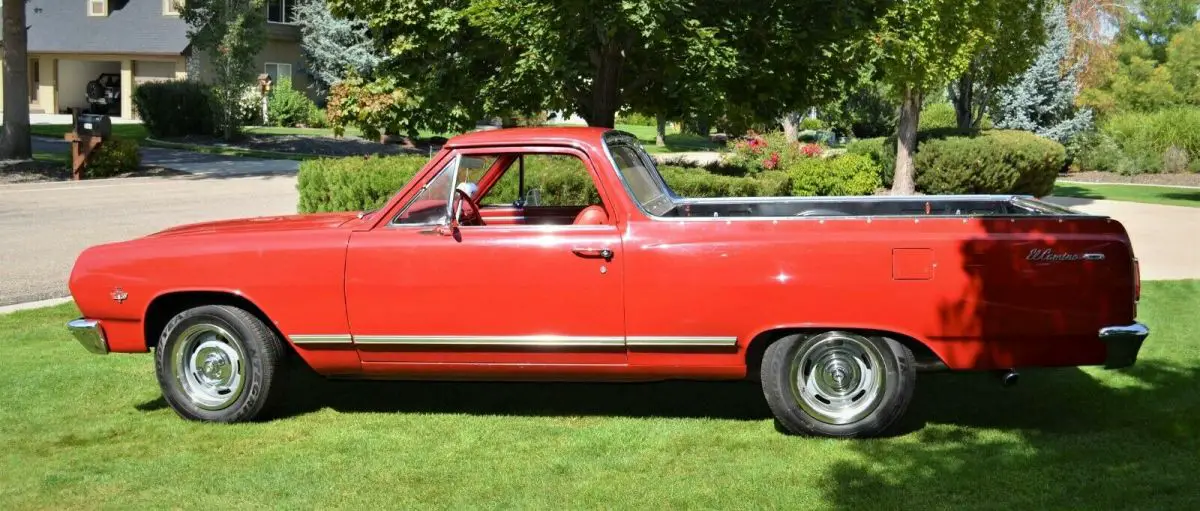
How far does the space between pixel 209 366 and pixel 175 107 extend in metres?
32.6

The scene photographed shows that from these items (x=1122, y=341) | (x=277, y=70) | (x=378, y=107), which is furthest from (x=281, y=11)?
(x=1122, y=341)

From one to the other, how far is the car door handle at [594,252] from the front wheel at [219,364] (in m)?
1.75

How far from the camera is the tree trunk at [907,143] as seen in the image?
21.5 meters

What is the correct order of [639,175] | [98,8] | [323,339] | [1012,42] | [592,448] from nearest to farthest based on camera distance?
[592,448]
[323,339]
[639,175]
[1012,42]
[98,8]

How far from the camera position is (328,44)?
44.2 metres

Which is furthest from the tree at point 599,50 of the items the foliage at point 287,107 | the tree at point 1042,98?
the foliage at point 287,107

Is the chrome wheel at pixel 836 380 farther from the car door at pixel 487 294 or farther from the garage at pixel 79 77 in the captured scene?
the garage at pixel 79 77

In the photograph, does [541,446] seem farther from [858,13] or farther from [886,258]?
[858,13]

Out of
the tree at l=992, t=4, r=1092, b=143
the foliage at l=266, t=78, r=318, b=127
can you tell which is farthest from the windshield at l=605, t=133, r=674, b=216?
the foliage at l=266, t=78, r=318, b=127

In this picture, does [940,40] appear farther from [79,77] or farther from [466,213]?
[79,77]

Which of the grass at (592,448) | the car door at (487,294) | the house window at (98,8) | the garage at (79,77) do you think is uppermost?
the house window at (98,8)

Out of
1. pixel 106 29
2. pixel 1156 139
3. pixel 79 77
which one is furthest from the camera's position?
pixel 79 77

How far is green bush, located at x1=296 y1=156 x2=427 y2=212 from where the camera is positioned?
12977 millimetres

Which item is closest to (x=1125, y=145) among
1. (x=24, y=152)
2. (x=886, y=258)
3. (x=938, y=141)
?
(x=938, y=141)
